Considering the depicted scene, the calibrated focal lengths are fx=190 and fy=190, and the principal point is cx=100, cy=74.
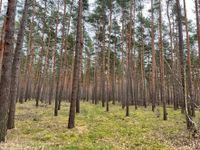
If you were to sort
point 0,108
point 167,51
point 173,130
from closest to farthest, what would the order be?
1. point 0,108
2. point 173,130
3. point 167,51

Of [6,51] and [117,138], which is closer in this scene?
[6,51]

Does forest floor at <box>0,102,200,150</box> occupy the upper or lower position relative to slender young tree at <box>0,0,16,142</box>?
lower

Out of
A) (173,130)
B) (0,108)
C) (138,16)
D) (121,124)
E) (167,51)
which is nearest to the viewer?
(0,108)

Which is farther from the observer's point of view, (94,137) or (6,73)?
(94,137)

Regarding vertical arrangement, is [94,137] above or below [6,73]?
below

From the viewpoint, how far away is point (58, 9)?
18.3 metres

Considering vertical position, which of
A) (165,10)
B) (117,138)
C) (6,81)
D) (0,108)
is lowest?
(117,138)

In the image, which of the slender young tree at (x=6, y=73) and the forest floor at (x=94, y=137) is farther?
the forest floor at (x=94, y=137)

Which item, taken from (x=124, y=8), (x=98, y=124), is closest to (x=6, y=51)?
(x=98, y=124)

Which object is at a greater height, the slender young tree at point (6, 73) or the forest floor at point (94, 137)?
the slender young tree at point (6, 73)

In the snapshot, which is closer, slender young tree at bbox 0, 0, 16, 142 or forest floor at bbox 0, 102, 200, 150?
slender young tree at bbox 0, 0, 16, 142

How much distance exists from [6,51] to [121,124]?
895 cm

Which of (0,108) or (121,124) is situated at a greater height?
(0,108)

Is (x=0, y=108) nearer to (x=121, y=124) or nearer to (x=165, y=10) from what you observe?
(x=121, y=124)
